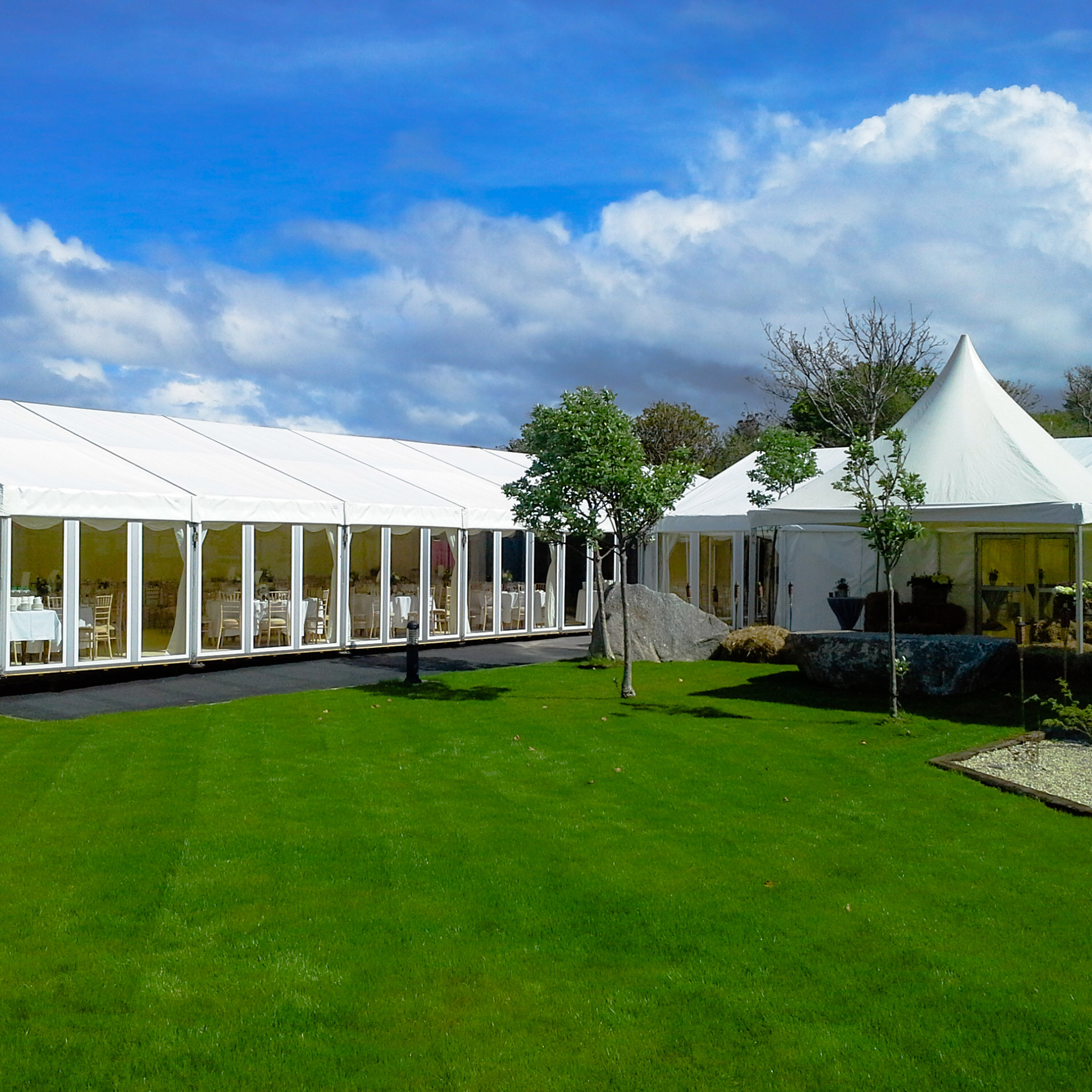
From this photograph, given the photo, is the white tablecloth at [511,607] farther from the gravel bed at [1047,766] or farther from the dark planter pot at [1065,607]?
the gravel bed at [1047,766]

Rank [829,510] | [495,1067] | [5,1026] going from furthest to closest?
[829,510] → [5,1026] → [495,1067]

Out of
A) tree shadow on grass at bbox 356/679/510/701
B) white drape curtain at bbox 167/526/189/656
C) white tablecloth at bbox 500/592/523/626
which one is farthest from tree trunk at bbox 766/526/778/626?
white drape curtain at bbox 167/526/189/656

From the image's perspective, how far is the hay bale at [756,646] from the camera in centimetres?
1669

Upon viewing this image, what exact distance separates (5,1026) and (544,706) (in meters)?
8.34

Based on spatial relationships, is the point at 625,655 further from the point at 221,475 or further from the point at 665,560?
the point at 665,560

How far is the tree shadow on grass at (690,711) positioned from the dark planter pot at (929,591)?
25.6 ft

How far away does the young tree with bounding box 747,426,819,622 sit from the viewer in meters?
20.0

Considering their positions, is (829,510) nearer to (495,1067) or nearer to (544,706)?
(544,706)

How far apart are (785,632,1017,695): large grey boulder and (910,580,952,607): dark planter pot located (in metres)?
5.22

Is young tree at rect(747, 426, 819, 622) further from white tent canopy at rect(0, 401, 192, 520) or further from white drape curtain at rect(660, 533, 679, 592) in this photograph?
white tent canopy at rect(0, 401, 192, 520)

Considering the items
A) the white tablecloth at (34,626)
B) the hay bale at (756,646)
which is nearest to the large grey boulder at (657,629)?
the hay bale at (756,646)

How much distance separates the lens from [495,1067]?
12.2ft

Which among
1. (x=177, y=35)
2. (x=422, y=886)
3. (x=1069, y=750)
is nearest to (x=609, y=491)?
(x=1069, y=750)

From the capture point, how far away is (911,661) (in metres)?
12.5
